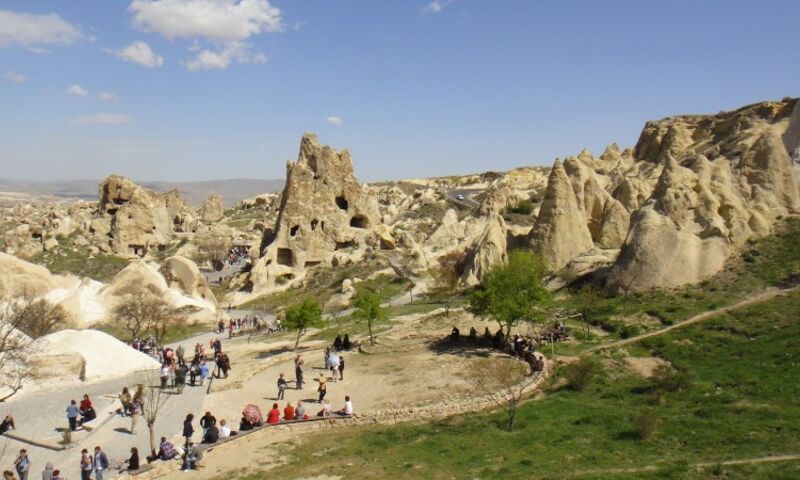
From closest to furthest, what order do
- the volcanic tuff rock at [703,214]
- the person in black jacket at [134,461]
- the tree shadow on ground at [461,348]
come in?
the person in black jacket at [134,461] → the tree shadow on ground at [461,348] → the volcanic tuff rock at [703,214]

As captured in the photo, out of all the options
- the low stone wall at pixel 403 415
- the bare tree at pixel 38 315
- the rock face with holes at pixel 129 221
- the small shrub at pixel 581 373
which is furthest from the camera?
the rock face with holes at pixel 129 221

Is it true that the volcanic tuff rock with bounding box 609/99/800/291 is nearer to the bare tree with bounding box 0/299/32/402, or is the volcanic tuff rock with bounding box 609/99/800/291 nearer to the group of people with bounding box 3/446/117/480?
the group of people with bounding box 3/446/117/480

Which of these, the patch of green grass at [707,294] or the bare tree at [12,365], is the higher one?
the patch of green grass at [707,294]

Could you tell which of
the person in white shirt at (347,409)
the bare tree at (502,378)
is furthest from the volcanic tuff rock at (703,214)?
the person in white shirt at (347,409)

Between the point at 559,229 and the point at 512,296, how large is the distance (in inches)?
471

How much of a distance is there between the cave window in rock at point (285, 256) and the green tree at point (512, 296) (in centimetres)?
2914

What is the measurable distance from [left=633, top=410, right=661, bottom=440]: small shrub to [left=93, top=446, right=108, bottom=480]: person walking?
13.1m

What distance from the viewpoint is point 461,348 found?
26.2 meters

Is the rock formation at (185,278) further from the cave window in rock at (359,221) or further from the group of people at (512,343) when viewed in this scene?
the group of people at (512,343)

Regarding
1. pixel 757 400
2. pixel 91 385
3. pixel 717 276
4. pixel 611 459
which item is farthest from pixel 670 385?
pixel 91 385

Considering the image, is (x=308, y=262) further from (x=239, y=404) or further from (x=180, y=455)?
(x=180, y=455)

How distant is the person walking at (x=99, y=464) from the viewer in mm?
15130

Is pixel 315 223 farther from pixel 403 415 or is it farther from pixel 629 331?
pixel 403 415

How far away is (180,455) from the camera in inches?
642
